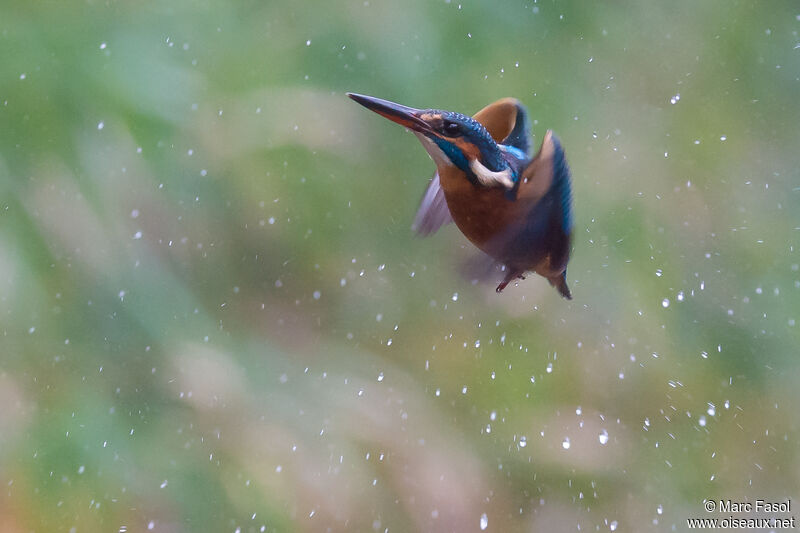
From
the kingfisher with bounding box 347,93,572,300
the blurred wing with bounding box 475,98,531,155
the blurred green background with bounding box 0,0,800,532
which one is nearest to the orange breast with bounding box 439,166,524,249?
the kingfisher with bounding box 347,93,572,300

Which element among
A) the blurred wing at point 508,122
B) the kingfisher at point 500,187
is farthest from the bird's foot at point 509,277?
the blurred wing at point 508,122

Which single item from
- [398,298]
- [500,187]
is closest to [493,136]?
[500,187]

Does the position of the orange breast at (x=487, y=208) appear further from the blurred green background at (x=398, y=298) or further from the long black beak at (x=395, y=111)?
the blurred green background at (x=398, y=298)

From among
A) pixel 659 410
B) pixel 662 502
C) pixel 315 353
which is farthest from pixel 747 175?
pixel 315 353

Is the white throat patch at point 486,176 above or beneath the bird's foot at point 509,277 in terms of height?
above

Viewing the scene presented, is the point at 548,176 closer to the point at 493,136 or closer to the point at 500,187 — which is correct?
the point at 500,187

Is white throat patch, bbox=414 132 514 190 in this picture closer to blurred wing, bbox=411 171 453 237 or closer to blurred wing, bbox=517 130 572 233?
blurred wing, bbox=517 130 572 233
